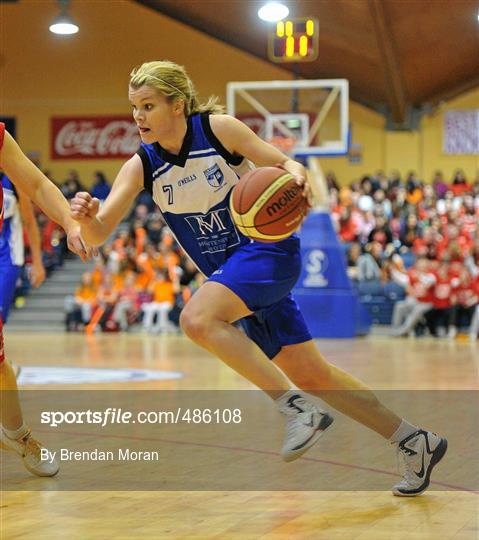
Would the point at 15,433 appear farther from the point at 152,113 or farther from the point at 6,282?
the point at 6,282

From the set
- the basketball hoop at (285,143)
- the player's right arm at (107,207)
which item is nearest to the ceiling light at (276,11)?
the basketball hoop at (285,143)

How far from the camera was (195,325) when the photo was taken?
3.61 m

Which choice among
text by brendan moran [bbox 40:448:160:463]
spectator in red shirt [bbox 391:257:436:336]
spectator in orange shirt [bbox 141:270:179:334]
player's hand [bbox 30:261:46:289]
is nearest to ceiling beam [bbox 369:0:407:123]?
spectator in red shirt [bbox 391:257:436:336]

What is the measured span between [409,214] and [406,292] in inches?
119

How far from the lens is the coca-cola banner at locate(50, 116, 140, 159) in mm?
26516

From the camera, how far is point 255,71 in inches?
1007

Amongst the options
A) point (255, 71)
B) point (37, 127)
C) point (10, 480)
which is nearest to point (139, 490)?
point (10, 480)

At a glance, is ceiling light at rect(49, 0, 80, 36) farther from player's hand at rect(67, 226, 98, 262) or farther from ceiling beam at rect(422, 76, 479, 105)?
ceiling beam at rect(422, 76, 479, 105)

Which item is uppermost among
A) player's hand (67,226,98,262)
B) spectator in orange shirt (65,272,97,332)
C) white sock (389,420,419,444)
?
player's hand (67,226,98,262)

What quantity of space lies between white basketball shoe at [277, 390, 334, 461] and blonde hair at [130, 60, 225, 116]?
1314mm

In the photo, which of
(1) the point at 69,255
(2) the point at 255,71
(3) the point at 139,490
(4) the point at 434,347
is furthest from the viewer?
(2) the point at 255,71

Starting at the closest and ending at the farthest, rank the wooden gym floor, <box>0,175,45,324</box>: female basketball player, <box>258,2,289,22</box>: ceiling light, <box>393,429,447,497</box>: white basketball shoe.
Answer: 1. the wooden gym floor
2. <box>393,429,447,497</box>: white basketball shoe
3. <box>0,175,45,324</box>: female basketball player
4. <box>258,2,289,22</box>: ceiling light

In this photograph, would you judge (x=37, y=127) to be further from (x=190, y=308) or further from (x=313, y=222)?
(x=190, y=308)

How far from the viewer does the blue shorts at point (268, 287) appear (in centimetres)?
373
